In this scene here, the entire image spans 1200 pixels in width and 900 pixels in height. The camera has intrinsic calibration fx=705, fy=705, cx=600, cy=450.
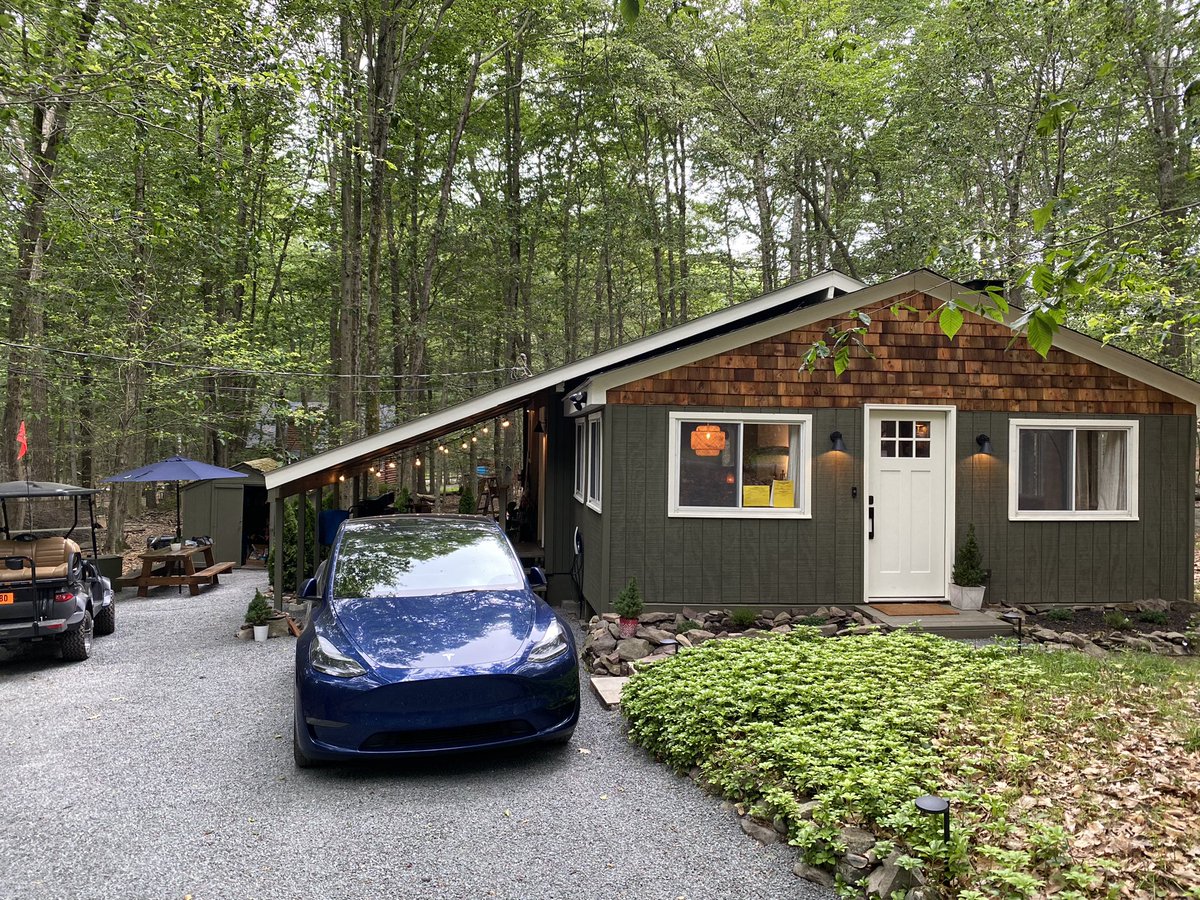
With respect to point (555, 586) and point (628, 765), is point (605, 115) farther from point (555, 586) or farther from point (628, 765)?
point (628, 765)

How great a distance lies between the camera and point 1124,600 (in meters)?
7.84

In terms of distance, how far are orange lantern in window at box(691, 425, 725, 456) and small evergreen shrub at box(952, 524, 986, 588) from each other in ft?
9.19

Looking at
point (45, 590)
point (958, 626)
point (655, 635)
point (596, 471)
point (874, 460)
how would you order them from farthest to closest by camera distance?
point (596, 471), point (874, 460), point (958, 626), point (655, 635), point (45, 590)

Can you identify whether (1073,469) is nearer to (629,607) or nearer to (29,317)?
(629,607)

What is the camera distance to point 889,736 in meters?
3.82

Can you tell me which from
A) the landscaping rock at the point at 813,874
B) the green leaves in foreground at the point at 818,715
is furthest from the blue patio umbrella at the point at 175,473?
the landscaping rock at the point at 813,874

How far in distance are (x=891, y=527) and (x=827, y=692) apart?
148 inches

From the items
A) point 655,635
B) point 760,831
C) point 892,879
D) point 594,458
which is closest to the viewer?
point 892,879

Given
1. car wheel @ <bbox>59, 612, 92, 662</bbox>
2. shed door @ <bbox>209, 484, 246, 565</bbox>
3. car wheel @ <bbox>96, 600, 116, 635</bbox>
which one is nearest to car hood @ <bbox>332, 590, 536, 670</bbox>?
car wheel @ <bbox>59, 612, 92, 662</bbox>

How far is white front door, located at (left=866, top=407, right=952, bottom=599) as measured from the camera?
7.69 m

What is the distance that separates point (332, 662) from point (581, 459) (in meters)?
5.65

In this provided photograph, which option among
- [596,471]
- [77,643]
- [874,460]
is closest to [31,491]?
[77,643]

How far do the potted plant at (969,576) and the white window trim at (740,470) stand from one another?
1697 millimetres

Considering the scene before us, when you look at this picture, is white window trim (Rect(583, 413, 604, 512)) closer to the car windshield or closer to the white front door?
the car windshield
